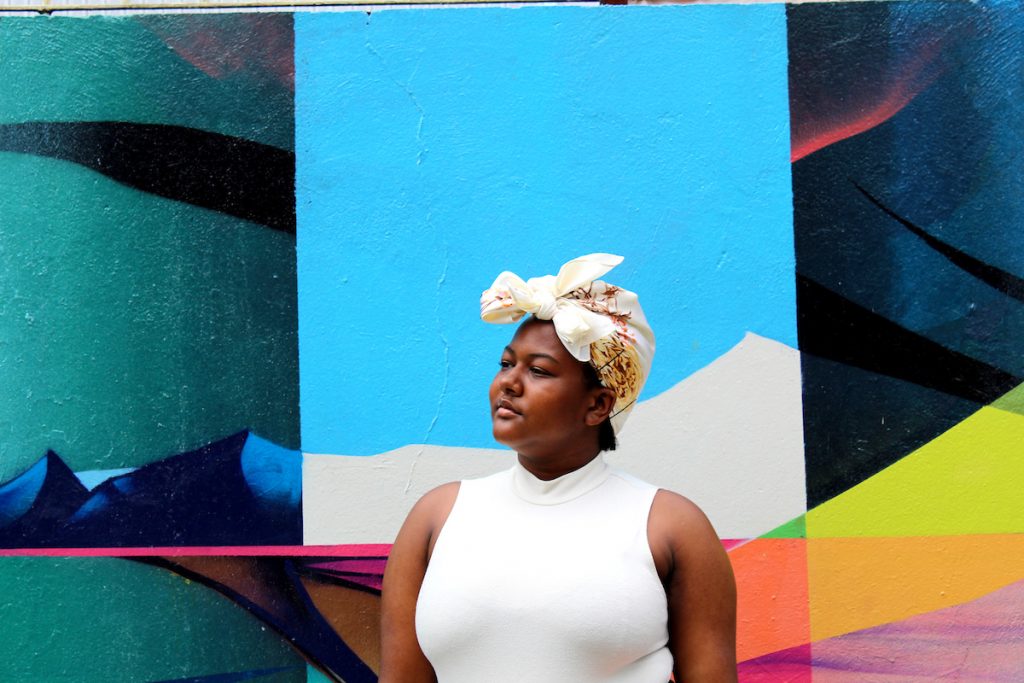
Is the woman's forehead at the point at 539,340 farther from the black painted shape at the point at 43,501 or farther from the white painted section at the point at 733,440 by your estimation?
the black painted shape at the point at 43,501

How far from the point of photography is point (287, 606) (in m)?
3.47

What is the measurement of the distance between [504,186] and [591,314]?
43.0 inches

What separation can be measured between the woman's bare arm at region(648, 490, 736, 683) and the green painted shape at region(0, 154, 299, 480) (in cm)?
138

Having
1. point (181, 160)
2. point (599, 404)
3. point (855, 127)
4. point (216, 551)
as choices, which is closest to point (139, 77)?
point (181, 160)

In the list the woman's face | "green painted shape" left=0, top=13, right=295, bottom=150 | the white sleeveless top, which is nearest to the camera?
the white sleeveless top

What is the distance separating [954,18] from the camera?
11.8ft

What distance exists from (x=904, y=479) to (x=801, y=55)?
1.30 m

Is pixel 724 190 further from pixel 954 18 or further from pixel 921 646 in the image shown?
pixel 921 646

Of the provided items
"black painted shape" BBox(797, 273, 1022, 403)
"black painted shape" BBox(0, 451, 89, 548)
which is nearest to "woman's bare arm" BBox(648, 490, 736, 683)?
"black painted shape" BBox(797, 273, 1022, 403)

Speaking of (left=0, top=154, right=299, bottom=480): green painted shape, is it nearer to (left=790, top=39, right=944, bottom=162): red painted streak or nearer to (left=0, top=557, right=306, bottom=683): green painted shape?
(left=0, top=557, right=306, bottom=683): green painted shape

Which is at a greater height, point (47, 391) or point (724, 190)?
point (724, 190)

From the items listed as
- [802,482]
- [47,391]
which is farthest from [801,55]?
[47,391]

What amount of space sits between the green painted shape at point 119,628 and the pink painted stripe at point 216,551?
20 mm

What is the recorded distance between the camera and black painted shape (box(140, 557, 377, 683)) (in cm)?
346
